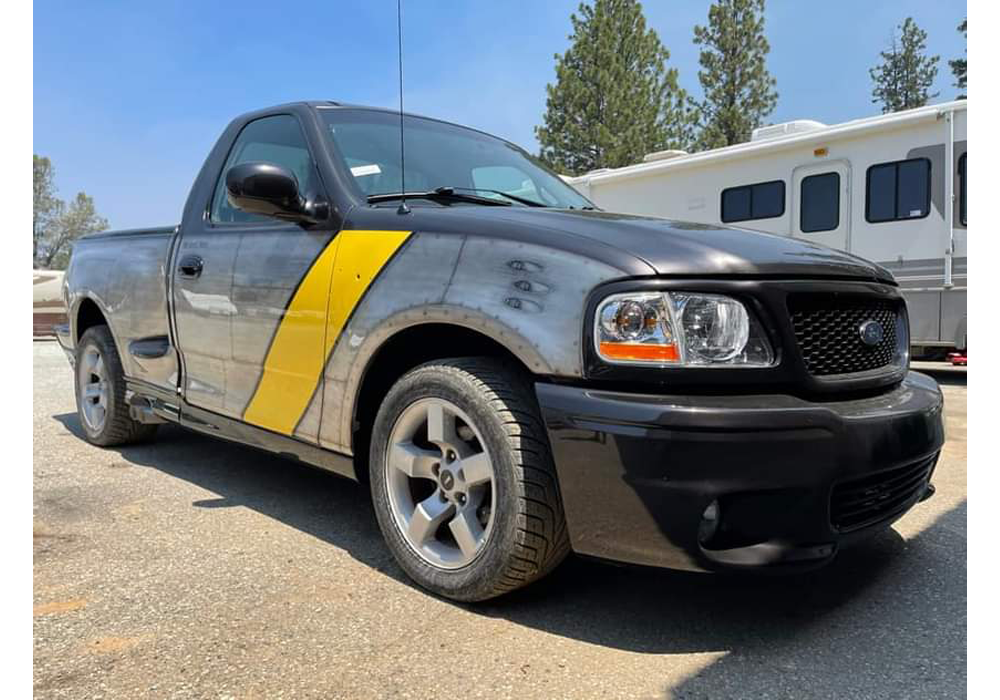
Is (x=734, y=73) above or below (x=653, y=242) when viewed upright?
above

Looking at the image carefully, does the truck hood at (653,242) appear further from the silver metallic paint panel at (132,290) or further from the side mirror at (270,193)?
the silver metallic paint panel at (132,290)

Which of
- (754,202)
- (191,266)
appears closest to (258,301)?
(191,266)

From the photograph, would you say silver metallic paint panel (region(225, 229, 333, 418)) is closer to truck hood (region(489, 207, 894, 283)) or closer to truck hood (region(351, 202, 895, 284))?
truck hood (region(351, 202, 895, 284))

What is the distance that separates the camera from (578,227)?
91.5 inches

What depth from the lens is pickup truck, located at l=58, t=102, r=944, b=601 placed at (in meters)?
1.98

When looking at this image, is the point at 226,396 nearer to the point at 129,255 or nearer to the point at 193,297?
the point at 193,297

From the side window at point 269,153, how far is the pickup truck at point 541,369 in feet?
0.08

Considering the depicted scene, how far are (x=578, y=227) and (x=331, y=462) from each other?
1.35m

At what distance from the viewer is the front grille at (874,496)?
2090 millimetres

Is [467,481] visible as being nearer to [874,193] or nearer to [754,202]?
[874,193]

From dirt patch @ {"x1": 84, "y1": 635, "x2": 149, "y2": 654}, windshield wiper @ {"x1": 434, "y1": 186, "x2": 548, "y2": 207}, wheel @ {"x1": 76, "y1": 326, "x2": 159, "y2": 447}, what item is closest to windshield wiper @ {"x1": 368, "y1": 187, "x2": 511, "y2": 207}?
windshield wiper @ {"x1": 434, "y1": 186, "x2": 548, "y2": 207}

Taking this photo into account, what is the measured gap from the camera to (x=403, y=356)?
277 cm

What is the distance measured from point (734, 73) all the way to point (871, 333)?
3028cm
